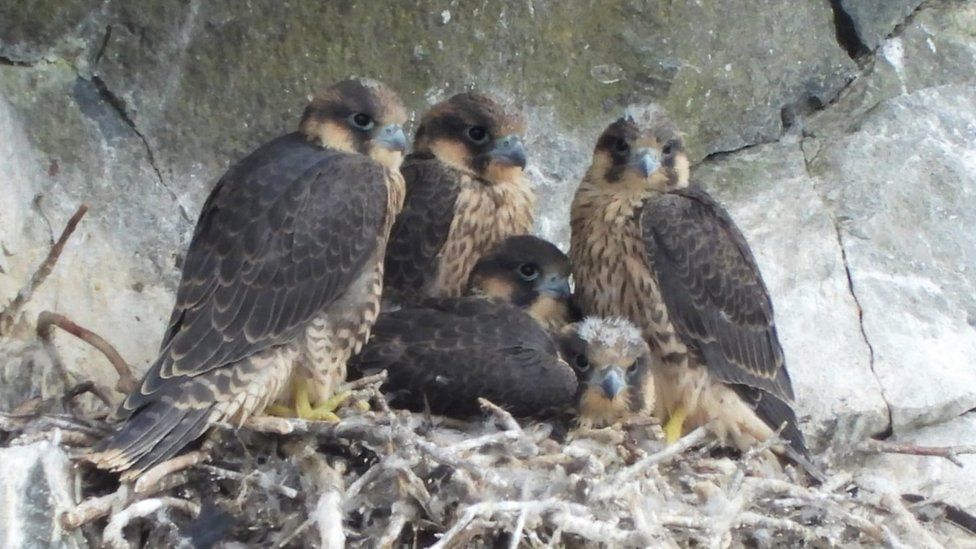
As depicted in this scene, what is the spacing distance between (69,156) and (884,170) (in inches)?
121

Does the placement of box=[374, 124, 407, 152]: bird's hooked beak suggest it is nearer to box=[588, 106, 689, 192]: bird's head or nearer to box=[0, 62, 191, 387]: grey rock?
box=[588, 106, 689, 192]: bird's head

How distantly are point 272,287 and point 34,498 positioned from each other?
35.5 inches

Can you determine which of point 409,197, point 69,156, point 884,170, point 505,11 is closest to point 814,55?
point 884,170

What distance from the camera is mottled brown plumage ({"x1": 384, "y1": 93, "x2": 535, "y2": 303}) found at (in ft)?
17.5

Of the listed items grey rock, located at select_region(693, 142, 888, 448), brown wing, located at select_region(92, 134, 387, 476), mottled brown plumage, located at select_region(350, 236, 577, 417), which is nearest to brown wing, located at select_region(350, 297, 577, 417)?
mottled brown plumage, located at select_region(350, 236, 577, 417)

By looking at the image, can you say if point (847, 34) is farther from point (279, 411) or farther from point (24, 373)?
point (24, 373)

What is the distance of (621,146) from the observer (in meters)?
5.38

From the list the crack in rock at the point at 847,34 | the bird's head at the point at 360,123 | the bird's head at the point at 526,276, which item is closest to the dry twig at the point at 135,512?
the bird's head at the point at 360,123

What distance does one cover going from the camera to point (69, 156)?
555 cm

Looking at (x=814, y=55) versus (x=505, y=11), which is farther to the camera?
(x=814, y=55)

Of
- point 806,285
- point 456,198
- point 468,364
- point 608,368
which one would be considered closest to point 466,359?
point 468,364

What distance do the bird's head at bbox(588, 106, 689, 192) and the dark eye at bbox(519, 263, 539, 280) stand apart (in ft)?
1.23

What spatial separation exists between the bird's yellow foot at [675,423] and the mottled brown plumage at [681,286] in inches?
0.6

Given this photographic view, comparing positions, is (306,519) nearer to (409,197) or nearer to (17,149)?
(409,197)
